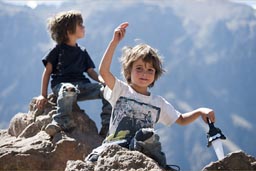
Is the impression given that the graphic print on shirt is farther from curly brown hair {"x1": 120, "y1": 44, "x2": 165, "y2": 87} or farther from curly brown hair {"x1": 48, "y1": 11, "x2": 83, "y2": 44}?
curly brown hair {"x1": 48, "y1": 11, "x2": 83, "y2": 44}

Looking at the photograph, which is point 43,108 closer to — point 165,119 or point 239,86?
point 165,119

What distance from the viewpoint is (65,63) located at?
621 centimetres

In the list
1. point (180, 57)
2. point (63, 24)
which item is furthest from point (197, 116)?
point (180, 57)

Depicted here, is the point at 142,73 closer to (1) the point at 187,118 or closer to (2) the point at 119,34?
(2) the point at 119,34

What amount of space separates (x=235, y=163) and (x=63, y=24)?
372 cm

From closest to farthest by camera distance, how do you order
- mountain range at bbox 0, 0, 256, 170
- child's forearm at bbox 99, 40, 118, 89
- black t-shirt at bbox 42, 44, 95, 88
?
1. child's forearm at bbox 99, 40, 118, 89
2. black t-shirt at bbox 42, 44, 95, 88
3. mountain range at bbox 0, 0, 256, 170

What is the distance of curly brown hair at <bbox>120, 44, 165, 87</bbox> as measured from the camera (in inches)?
167

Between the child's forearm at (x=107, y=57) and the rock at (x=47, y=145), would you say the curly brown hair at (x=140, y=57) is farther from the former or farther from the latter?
the rock at (x=47, y=145)

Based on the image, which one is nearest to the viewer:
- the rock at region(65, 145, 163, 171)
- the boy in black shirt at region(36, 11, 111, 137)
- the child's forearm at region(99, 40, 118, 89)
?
the rock at region(65, 145, 163, 171)

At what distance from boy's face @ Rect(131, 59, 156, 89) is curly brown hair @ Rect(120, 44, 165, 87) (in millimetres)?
38

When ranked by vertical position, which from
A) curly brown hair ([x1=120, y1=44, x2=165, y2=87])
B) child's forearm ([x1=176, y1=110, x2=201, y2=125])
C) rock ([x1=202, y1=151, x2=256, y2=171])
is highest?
curly brown hair ([x1=120, y1=44, x2=165, y2=87])

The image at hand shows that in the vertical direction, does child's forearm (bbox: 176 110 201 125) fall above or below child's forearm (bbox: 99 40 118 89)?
below

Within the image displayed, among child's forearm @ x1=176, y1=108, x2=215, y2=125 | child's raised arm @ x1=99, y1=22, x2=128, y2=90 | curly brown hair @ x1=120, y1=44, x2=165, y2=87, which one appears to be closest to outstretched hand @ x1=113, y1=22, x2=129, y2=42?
child's raised arm @ x1=99, y1=22, x2=128, y2=90

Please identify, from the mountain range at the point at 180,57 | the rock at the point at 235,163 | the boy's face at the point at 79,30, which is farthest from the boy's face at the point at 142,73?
the mountain range at the point at 180,57
